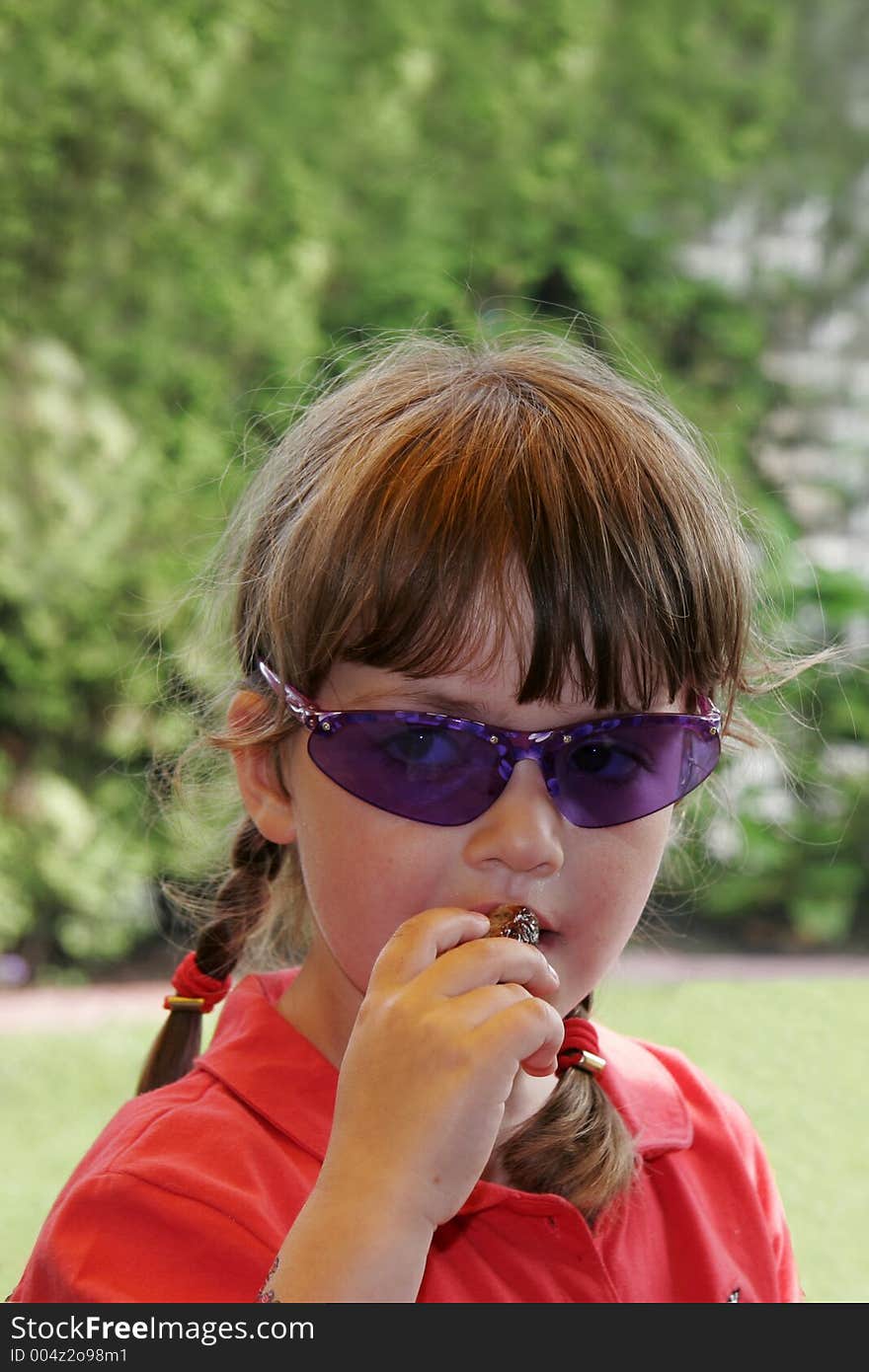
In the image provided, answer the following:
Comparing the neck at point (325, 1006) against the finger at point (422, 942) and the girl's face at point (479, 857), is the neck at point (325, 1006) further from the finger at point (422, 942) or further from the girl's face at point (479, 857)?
the finger at point (422, 942)

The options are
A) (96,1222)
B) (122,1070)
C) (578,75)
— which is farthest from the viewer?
(578,75)

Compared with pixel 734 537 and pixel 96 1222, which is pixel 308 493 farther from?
pixel 96 1222

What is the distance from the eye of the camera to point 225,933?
54.6 inches

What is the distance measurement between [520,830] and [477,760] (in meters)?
0.06

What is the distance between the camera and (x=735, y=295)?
4.48 m

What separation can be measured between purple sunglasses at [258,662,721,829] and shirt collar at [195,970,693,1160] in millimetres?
A: 235

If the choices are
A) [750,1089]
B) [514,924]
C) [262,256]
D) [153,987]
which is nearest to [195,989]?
[514,924]

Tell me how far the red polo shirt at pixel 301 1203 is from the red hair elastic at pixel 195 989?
3.4 inches

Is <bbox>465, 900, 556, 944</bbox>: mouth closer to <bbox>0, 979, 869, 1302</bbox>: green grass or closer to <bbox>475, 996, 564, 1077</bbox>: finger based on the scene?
<bbox>475, 996, 564, 1077</bbox>: finger

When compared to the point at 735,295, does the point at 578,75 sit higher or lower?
higher

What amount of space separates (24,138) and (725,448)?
2179 millimetres

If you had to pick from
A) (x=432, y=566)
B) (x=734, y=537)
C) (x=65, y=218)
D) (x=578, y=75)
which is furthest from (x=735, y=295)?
(x=432, y=566)

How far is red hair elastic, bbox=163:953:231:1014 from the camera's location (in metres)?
1.37

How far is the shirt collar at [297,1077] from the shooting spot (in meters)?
1.11
